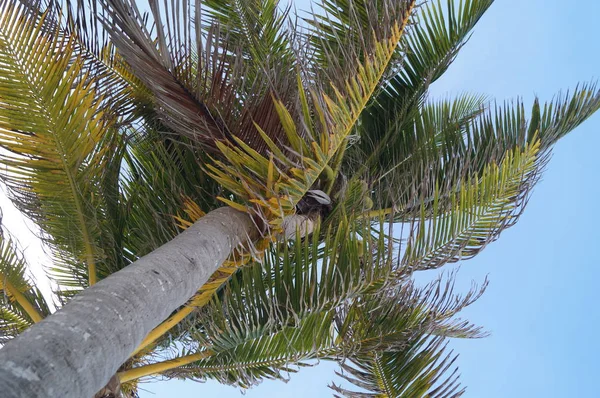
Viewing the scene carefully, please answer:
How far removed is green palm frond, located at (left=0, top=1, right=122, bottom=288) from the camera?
284 centimetres

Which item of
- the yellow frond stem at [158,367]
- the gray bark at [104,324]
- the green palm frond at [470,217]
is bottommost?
the yellow frond stem at [158,367]

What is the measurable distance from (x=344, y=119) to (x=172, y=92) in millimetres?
939

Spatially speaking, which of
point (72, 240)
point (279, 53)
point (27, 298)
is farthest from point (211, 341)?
point (279, 53)

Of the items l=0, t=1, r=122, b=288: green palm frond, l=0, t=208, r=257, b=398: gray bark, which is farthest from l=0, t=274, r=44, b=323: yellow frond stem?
l=0, t=208, r=257, b=398: gray bark

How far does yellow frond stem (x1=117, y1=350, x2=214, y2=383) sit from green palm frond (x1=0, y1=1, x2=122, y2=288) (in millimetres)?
A: 746

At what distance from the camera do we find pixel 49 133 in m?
2.91

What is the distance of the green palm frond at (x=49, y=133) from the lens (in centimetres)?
284

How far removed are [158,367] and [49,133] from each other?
1.55m

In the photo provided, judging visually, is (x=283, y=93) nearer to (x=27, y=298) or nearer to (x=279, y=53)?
(x=279, y=53)

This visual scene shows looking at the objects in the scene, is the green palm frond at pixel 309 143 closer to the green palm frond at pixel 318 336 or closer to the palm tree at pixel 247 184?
the palm tree at pixel 247 184

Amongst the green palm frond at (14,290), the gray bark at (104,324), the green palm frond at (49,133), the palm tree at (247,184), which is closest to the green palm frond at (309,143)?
the palm tree at (247,184)

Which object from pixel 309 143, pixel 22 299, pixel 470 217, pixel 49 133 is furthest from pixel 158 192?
pixel 470 217

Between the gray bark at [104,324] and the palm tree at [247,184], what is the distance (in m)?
0.02

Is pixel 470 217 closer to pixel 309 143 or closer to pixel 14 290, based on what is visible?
pixel 309 143
